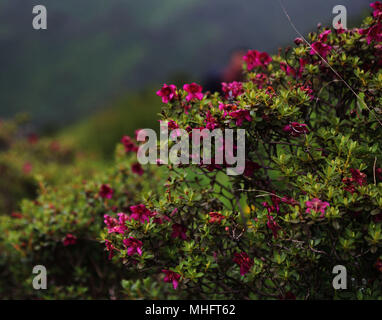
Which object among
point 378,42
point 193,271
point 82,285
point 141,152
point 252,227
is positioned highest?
point 378,42

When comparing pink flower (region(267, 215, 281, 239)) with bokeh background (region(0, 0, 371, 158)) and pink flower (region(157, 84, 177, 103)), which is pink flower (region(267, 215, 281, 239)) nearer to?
pink flower (region(157, 84, 177, 103))

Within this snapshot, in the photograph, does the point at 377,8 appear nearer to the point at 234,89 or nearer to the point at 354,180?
the point at 234,89

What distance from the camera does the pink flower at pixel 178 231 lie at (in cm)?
193

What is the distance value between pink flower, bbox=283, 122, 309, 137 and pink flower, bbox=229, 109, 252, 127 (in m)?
0.23

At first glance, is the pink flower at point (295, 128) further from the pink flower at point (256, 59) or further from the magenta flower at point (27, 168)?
the magenta flower at point (27, 168)

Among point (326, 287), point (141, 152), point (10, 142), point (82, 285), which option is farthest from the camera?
point (10, 142)

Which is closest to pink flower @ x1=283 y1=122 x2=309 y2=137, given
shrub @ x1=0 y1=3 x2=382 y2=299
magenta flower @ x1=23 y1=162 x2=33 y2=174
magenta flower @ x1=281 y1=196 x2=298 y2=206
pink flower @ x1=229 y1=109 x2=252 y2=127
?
shrub @ x1=0 y1=3 x2=382 y2=299

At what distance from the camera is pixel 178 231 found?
6.33 feet

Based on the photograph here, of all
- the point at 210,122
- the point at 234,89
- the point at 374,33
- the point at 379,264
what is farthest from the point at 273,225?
the point at 374,33

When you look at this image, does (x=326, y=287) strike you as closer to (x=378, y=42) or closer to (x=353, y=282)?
(x=353, y=282)

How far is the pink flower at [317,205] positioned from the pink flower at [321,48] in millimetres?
866

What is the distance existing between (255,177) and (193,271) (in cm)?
65
